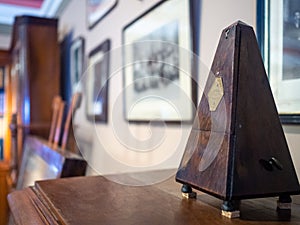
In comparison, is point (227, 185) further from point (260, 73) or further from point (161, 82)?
point (161, 82)

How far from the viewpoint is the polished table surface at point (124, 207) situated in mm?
626

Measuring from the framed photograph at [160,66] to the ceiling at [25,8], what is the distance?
209cm

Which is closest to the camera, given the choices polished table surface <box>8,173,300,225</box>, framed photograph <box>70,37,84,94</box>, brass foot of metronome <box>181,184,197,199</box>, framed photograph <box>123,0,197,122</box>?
polished table surface <box>8,173,300,225</box>

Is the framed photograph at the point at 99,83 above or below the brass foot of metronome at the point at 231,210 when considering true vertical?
above

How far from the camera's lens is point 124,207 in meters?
0.70

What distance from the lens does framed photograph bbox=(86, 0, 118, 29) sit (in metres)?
2.17

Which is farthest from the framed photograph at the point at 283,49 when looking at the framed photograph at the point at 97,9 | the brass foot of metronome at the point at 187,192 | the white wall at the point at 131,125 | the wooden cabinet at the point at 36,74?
the wooden cabinet at the point at 36,74

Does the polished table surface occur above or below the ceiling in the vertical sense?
below

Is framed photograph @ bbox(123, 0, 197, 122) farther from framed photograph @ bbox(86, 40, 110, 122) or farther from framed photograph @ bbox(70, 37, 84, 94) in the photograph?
framed photograph @ bbox(70, 37, 84, 94)

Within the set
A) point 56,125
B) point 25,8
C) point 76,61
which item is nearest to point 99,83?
point 56,125

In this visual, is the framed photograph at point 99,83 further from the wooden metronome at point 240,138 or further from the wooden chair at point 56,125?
the wooden metronome at point 240,138

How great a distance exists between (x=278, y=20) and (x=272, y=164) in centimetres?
41

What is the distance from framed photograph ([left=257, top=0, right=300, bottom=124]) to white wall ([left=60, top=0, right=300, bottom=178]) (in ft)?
0.18

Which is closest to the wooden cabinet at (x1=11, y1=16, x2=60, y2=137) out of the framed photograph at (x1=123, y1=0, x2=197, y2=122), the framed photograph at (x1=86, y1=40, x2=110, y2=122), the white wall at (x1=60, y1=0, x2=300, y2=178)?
the white wall at (x1=60, y1=0, x2=300, y2=178)
